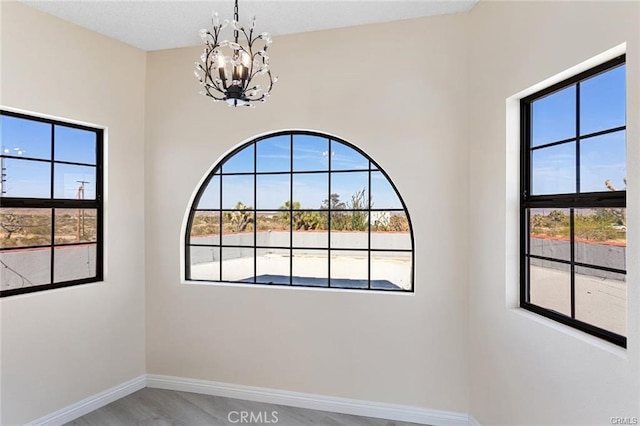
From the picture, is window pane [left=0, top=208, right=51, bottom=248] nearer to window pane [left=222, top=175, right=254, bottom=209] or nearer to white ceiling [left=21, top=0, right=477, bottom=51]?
window pane [left=222, top=175, right=254, bottom=209]

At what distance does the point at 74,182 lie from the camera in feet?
11.3

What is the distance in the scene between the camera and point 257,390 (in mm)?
3611

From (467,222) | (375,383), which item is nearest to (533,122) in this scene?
(467,222)

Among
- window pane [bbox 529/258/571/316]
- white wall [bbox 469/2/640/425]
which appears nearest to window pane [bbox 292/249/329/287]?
white wall [bbox 469/2/640/425]

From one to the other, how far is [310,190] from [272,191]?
1.16ft

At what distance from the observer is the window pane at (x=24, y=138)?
2963 millimetres

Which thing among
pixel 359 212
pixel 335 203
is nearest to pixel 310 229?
pixel 335 203

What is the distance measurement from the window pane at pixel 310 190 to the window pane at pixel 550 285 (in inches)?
66.3

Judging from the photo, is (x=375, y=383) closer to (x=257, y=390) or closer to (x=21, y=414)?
(x=257, y=390)

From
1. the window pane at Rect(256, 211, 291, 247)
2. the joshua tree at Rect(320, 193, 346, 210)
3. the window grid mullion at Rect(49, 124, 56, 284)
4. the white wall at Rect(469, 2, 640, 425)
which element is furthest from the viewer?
the window pane at Rect(256, 211, 291, 247)

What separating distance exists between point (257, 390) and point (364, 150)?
2.24 metres

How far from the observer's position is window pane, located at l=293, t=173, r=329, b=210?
141 inches

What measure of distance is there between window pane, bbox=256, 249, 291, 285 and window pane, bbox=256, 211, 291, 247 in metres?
0.07

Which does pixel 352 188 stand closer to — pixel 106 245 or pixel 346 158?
pixel 346 158
